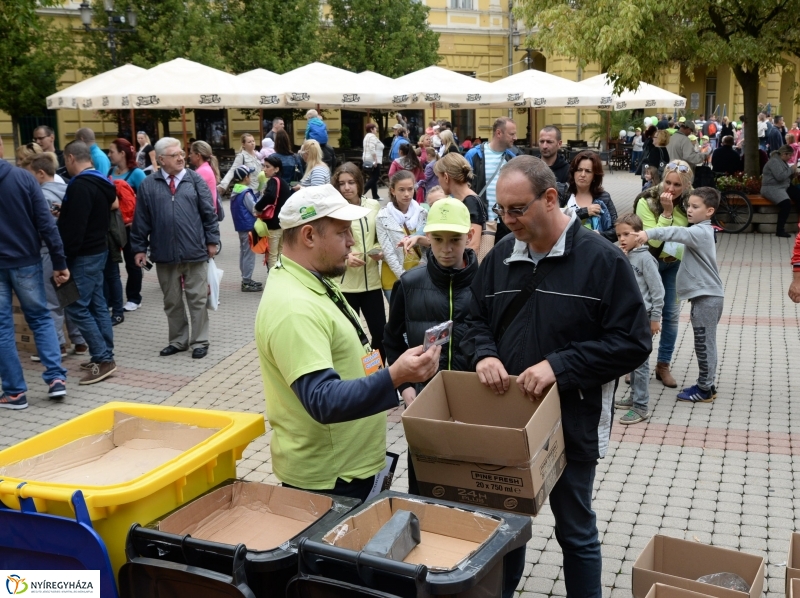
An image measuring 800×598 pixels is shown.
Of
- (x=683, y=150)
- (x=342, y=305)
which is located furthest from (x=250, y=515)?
(x=683, y=150)

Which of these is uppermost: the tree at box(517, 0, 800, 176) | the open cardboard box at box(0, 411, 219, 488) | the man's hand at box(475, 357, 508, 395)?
the tree at box(517, 0, 800, 176)

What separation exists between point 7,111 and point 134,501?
81.5 ft

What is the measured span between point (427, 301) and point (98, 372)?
4662 mm

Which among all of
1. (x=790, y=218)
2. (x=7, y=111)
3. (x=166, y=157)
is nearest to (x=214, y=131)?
(x=7, y=111)

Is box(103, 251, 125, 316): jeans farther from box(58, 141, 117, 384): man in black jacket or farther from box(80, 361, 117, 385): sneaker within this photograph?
box(80, 361, 117, 385): sneaker

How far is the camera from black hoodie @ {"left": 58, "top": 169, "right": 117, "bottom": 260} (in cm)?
776

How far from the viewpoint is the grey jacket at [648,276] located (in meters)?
6.40

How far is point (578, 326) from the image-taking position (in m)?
3.30

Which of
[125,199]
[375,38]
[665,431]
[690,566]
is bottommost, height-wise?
[665,431]

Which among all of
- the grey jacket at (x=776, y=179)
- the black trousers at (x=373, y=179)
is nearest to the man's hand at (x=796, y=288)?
the grey jacket at (x=776, y=179)

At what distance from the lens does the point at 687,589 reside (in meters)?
3.38

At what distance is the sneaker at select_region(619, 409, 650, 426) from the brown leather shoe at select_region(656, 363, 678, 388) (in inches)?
35.4

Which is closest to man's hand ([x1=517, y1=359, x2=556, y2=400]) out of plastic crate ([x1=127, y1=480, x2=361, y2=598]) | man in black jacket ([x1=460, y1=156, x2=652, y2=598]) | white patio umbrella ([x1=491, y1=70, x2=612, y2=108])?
man in black jacket ([x1=460, y1=156, x2=652, y2=598])

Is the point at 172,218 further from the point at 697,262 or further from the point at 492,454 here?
the point at 492,454
